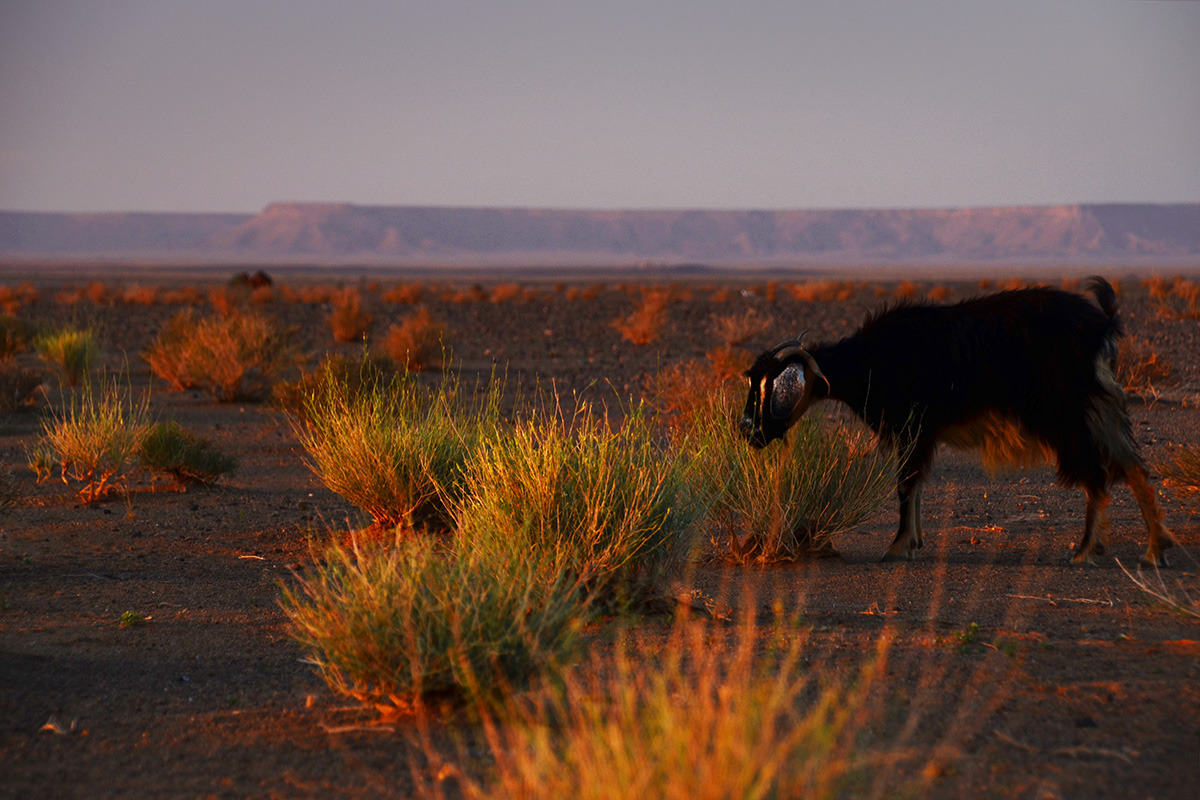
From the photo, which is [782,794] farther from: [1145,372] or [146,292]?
[146,292]

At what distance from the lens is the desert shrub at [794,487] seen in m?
7.50

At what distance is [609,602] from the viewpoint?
6246 millimetres

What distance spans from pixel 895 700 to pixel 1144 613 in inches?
89.4

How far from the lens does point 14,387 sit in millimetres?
15961

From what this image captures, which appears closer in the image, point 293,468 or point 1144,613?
point 1144,613

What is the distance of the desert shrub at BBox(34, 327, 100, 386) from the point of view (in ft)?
62.1

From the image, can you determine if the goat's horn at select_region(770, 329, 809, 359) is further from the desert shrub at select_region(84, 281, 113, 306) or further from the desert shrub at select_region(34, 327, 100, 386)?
the desert shrub at select_region(84, 281, 113, 306)

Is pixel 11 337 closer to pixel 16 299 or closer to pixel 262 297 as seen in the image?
pixel 262 297

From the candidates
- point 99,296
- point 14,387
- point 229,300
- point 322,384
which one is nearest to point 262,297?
point 229,300

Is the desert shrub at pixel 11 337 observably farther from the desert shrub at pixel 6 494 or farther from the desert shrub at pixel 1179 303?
the desert shrub at pixel 1179 303

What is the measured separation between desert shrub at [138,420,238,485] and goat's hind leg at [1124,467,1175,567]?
7980 mm

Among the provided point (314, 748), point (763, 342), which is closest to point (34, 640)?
point (314, 748)

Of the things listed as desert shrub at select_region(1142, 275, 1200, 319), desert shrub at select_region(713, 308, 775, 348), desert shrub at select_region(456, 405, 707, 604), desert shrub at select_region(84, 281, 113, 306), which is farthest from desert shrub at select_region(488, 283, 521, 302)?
desert shrub at select_region(456, 405, 707, 604)

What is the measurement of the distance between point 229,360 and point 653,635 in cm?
1354
